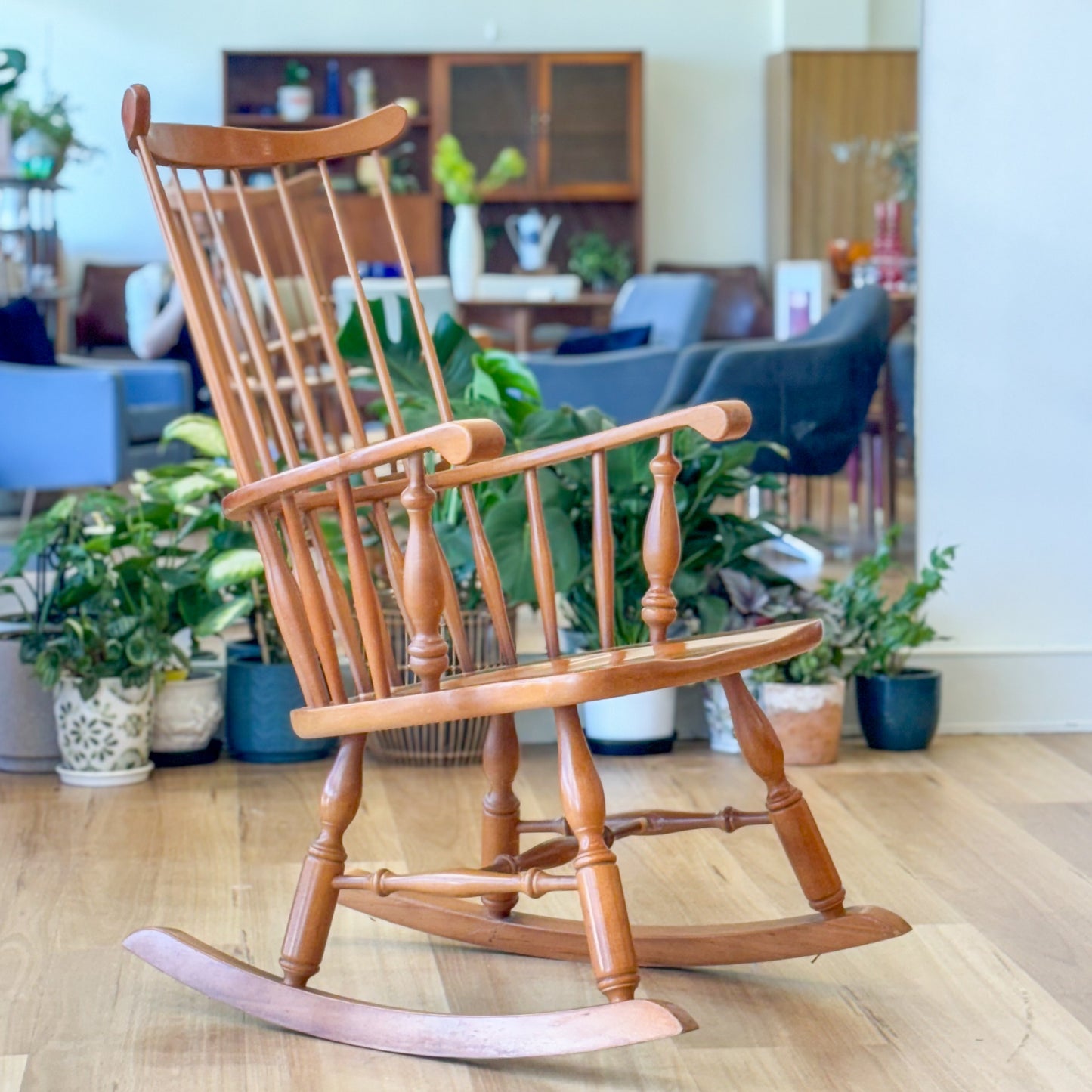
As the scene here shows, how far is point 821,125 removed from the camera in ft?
27.4

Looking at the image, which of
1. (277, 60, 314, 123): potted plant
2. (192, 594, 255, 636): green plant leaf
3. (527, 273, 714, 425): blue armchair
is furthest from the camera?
(277, 60, 314, 123): potted plant

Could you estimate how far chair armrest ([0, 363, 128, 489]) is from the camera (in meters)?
5.08

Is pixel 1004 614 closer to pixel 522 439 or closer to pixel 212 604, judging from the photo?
pixel 522 439

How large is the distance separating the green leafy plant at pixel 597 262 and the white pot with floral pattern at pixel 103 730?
631 cm

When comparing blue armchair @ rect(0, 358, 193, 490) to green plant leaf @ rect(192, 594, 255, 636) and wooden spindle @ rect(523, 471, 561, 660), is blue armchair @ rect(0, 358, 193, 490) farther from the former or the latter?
wooden spindle @ rect(523, 471, 561, 660)

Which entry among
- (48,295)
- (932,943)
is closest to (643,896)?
(932,943)

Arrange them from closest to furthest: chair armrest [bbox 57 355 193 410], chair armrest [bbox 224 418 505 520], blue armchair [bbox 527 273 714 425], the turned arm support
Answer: chair armrest [bbox 224 418 505 520]
the turned arm support
blue armchair [bbox 527 273 714 425]
chair armrest [bbox 57 355 193 410]

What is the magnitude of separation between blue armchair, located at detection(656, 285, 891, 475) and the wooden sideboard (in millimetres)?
4878

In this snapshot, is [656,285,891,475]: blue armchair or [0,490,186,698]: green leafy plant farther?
[656,285,891,475]: blue armchair

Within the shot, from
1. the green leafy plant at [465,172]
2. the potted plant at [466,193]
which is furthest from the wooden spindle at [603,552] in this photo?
the green leafy plant at [465,172]

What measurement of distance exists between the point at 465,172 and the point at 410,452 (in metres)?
5.98

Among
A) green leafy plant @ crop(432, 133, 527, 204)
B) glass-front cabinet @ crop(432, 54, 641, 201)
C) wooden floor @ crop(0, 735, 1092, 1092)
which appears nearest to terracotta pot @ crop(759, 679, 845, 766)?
wooden floor @ crop(0, 735, 1092, 1092)

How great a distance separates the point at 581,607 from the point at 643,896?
35.4 inches

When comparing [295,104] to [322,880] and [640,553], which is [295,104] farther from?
[322,880]
